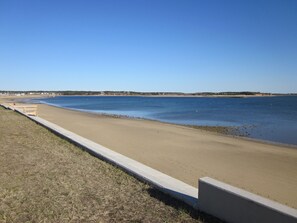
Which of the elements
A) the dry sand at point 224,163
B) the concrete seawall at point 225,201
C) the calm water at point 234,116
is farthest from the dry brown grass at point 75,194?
the calm water at point 234,116

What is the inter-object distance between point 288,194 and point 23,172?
5.59m

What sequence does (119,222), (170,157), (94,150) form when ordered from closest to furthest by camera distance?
(119,222) → (94,150) → (170,157)

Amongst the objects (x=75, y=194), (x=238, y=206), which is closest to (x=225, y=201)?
(x=238, y=206)

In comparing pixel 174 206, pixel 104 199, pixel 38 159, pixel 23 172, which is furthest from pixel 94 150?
pixel 174 206

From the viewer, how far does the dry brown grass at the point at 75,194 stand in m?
4.45

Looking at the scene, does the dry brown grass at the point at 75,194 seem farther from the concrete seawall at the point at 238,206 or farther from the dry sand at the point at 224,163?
the dry sand at the point at 224,163

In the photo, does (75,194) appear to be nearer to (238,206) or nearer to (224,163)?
(238,206)

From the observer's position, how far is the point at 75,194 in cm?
531

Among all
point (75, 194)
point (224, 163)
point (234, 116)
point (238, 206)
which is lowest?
point (234, 116)

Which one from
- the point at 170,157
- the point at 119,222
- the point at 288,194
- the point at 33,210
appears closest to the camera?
the point at 119,222

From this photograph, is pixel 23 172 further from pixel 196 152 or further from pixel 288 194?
pixel 196 152

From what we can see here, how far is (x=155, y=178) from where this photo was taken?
6.01m

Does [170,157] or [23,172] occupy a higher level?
[23,172]

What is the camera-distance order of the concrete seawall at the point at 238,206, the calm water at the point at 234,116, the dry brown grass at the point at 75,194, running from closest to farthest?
the concrete seawall at the point at 238,206
the dry brown grass at the point at 75,194
the calm water at the point at 234,116
